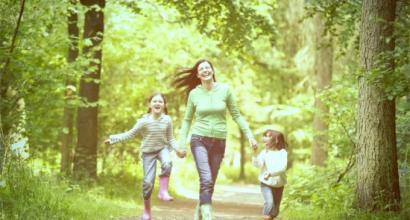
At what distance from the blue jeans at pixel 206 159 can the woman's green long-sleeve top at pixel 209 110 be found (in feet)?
0.30

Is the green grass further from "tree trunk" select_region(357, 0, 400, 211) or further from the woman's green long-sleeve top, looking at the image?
"tree trunk" select_region(357, 0, 400, 211)

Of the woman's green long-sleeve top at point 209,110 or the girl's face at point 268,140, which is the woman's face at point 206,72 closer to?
the woman's green long-sleeve top at point 209,110

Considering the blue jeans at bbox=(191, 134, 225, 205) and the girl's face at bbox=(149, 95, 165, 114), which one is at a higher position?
the girl's face at bbox=(149, 95, 165, 114)

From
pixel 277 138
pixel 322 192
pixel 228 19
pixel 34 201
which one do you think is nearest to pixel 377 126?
pixel 277 138

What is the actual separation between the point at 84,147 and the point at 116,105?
491 cm

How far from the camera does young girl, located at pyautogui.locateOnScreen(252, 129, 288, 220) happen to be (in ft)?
26.0

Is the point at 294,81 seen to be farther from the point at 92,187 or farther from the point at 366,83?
the point at 366,83

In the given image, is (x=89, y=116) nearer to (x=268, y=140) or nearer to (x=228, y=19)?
(x=228, y=19)

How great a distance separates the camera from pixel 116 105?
1767cm

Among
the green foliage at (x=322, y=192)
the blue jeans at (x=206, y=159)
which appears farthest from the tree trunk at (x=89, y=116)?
the blue jeans at (x=206, y=159)

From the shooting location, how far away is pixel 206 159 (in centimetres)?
711

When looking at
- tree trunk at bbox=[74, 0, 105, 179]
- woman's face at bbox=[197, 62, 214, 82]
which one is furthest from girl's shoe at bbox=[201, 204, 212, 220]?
tree trunk at bbox=[74, 0, 105, 179]

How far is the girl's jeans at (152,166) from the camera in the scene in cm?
784

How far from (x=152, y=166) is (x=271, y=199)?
1.74 m
